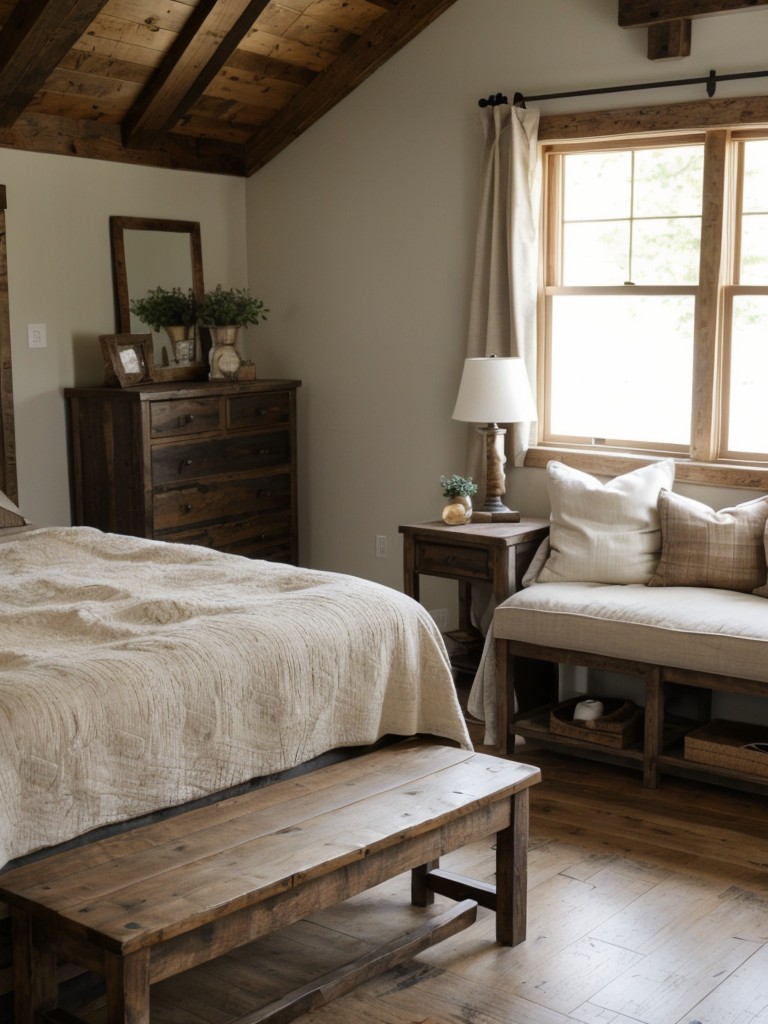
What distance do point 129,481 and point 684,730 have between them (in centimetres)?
240

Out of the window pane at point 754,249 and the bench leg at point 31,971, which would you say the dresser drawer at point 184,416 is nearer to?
the window pane at point 754,249

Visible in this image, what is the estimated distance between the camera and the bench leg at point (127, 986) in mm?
1933

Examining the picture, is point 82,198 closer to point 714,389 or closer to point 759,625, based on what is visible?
point 714,389

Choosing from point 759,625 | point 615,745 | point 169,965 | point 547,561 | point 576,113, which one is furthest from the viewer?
point 576,113

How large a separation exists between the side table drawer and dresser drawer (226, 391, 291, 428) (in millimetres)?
1212

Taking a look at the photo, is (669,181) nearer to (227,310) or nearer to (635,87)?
(635,87)

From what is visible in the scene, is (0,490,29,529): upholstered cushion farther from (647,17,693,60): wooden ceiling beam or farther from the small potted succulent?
(647,17,693,60): wooden ceiling beam

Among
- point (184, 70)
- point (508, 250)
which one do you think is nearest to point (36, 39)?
point (184, 70)

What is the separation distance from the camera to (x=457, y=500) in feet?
14.9

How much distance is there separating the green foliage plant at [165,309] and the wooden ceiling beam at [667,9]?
2.21 meters

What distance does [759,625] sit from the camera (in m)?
3.59

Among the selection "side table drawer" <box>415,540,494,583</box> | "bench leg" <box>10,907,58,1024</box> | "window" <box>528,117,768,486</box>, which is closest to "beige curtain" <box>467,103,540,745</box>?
"window" <box>528,117,768,486</box>

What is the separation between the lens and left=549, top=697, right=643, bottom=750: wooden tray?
3.98 metres

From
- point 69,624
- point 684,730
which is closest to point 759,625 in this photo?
point 684,730
